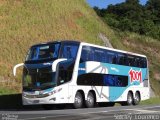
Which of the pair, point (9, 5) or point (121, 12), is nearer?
point (9, 5)

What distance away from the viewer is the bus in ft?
87.3

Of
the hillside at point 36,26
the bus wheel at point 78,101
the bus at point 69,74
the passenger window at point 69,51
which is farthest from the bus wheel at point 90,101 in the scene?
the hillside at point 36,26

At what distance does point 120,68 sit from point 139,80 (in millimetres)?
4013

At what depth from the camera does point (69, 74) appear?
2709cm

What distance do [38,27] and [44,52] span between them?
20407 millimetres

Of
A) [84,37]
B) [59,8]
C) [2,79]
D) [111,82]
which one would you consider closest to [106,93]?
[111,82]

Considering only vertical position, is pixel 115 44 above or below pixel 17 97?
above

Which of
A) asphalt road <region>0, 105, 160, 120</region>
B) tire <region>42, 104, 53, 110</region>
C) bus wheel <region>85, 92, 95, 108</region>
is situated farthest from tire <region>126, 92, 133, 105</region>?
asphalt road <region>0, 105, 160, 120</region>

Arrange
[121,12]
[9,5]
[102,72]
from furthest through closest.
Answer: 1. [121,12]
2. [9,5]
3. [102,72]

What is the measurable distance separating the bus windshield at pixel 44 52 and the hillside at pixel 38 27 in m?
7.21

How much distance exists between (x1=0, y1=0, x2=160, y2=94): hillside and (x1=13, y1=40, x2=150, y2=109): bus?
743 centimetres

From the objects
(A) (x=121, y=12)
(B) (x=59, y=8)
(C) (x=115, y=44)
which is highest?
(A) (x=121, y=12)

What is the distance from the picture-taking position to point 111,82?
31422 mm

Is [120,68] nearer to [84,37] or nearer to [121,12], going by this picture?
[84,37]
